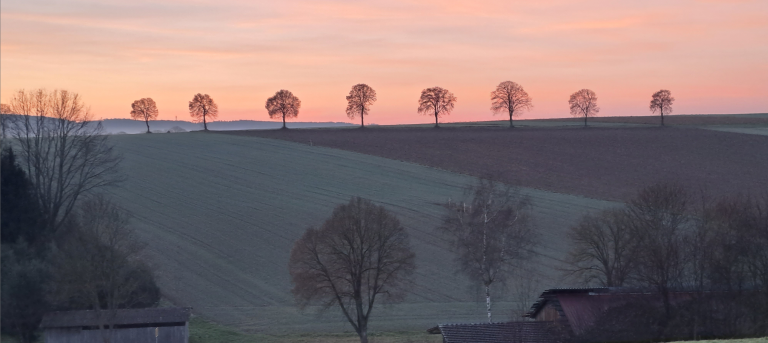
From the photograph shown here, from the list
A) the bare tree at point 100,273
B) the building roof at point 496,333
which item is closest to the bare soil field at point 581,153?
the building roof at point 496,333

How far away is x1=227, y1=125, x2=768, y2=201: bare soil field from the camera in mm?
68750

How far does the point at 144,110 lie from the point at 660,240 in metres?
87.9

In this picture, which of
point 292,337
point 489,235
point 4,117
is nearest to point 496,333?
point 292,337

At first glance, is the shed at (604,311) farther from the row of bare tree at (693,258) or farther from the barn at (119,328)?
the barn at (119,328)

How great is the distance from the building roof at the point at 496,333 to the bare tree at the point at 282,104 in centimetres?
7635

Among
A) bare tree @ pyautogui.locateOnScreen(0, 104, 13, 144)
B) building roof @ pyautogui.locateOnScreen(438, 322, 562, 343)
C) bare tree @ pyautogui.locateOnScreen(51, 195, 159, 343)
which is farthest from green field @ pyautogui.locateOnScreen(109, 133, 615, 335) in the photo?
bare tree @ pyautogui.locateOnScreen(0, 104, 13, 144)

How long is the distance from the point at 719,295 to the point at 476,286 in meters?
15.1

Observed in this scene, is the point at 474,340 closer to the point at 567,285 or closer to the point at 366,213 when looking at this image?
the point at 366,213

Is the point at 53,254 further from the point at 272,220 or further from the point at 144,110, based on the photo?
the point at 144,110

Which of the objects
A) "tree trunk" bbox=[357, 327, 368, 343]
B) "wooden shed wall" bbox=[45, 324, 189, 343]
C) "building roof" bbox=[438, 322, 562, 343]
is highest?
"building roof" bbox=[438, 322, 562, 343]

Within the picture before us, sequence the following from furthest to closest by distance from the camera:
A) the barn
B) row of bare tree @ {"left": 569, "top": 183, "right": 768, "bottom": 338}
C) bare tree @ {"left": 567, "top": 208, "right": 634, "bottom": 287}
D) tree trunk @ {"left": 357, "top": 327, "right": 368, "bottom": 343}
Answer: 1. bare tree @ {"left": 567, "top": 208, "right": 634, "bottom": 287}
2. tree trunk @ {"left": 357, "top": 327, "right": 368, "bottom": 343}
3. the barn
4. row of bare tree @ {"left": 569, "top": 183, "right": 768, "bottom": 338}

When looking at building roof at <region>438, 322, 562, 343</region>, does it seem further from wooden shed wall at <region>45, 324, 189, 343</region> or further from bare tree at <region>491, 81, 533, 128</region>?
bare tree at <region>491, 81, 533, 128</region>

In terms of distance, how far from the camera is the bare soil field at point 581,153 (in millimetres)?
68750

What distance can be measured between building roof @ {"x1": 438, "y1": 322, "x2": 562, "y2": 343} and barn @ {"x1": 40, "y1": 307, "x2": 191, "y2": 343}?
14.3 meters
